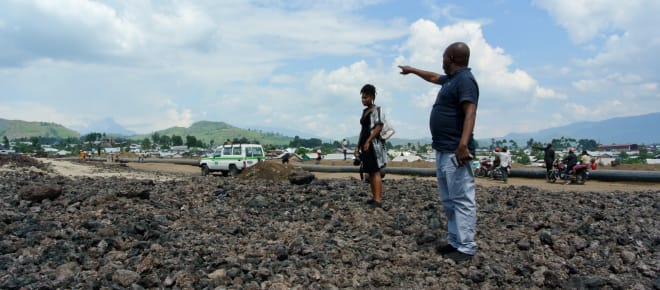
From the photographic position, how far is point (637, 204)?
7.93 metres

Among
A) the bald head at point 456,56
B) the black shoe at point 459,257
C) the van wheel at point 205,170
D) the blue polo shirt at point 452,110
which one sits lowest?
the van wheel at point 205,170

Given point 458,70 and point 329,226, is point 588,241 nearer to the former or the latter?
point 458,70

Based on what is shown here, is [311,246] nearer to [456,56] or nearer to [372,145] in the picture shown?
[456,56]

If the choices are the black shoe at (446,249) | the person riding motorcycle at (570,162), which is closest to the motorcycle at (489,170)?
the person riding motorcycle at (570,162)

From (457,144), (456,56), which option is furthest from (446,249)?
(456,56)

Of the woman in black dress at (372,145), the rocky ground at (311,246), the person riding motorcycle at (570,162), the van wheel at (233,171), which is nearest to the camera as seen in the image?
the rocky ground at (311,246)

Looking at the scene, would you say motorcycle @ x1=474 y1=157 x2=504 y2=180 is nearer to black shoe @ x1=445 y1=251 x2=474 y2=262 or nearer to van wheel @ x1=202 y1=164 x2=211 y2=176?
van wheel @ x1=202 y1=164 x2=211 y2=176

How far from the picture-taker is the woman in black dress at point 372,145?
6.76m

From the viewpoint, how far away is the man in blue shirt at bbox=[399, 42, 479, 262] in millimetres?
4309

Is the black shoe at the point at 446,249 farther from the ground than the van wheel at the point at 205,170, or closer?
farther from the ground

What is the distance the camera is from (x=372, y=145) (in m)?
6.81

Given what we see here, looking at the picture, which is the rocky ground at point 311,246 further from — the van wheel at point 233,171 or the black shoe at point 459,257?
the van wheel at point 233,171

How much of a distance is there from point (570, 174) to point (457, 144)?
1654 centimetres

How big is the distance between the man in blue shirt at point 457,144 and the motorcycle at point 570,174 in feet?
51.4
